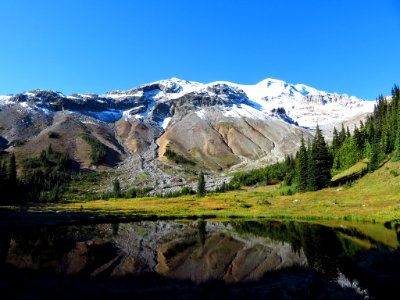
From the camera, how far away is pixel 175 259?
109 feet

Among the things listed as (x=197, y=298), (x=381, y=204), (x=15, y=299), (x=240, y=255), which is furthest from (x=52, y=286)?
(x=381, y=204)

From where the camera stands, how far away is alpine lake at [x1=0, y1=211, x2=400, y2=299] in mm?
22047

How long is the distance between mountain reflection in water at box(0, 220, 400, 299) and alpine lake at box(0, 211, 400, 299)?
75 millimetres

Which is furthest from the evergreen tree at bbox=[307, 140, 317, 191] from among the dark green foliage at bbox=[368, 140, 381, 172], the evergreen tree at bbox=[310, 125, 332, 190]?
the dark green foliage at bbox=[368, 140, 381, 172]

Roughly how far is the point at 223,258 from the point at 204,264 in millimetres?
3058

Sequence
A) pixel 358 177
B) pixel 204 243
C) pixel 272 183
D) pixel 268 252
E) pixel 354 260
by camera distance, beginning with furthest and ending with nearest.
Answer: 1. pixel 272 183
2. pixel 358 177
3. pixel 204 243
4. pixel 268 252
5. pixel 354 260

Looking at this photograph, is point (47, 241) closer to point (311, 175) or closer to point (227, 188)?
point (311, 175)

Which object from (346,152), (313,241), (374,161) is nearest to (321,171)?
(374,161)

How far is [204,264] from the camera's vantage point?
102 ft

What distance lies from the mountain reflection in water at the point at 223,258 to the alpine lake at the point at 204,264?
0.08 m

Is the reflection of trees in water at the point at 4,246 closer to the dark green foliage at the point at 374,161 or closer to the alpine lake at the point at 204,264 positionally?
the alpine lake at the point at 204,264

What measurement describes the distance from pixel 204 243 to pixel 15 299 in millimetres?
25527

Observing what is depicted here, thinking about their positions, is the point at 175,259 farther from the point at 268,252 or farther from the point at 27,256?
the point at 27,256

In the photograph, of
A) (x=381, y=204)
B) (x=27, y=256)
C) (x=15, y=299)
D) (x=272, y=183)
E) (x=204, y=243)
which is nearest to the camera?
(x=15, y=299)
